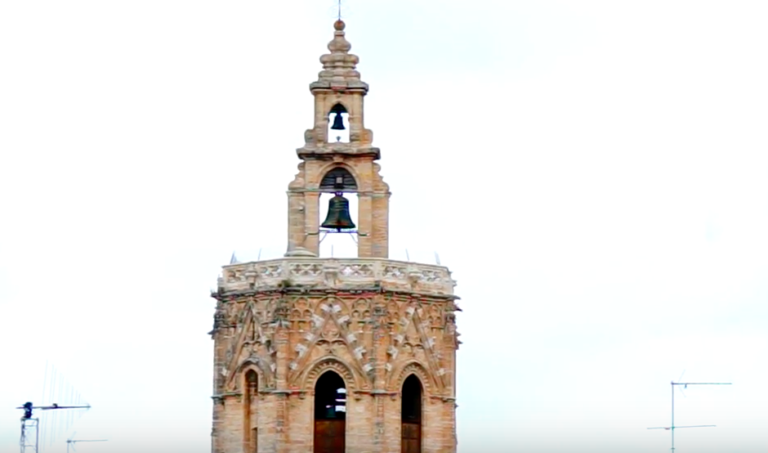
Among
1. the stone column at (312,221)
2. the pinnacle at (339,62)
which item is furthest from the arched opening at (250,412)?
the pinnacle at (339,62)

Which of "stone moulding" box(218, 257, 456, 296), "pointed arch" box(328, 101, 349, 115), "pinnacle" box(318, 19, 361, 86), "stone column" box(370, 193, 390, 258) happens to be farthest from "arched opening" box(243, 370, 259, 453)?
"pinnacle" box(318, 19, 361, 86)

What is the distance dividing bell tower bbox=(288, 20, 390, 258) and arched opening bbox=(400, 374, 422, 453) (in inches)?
180

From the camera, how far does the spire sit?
122 meters

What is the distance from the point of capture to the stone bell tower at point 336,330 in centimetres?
11894

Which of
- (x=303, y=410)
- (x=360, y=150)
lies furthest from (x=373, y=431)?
(x=360, y=150)

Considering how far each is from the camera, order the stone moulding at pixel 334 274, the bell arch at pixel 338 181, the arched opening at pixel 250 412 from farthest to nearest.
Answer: the bell arch at pixel 338 181 < the arched opening at pixel 250 412 < the stone moulding at pixel 334 274

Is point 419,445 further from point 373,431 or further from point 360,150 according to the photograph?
point 360,150

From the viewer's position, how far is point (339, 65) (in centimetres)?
12269

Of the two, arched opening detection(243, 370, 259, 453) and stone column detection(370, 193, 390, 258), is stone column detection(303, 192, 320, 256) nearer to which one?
stone column detection(370, 193, 390, 258)

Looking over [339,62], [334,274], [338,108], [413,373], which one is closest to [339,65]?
[339,62]

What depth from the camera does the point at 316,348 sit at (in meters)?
119

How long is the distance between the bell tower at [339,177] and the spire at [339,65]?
1.9 inches

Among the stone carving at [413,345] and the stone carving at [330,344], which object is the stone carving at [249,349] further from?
the stone carving at [413,345]

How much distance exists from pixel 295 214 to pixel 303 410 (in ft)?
23.3
